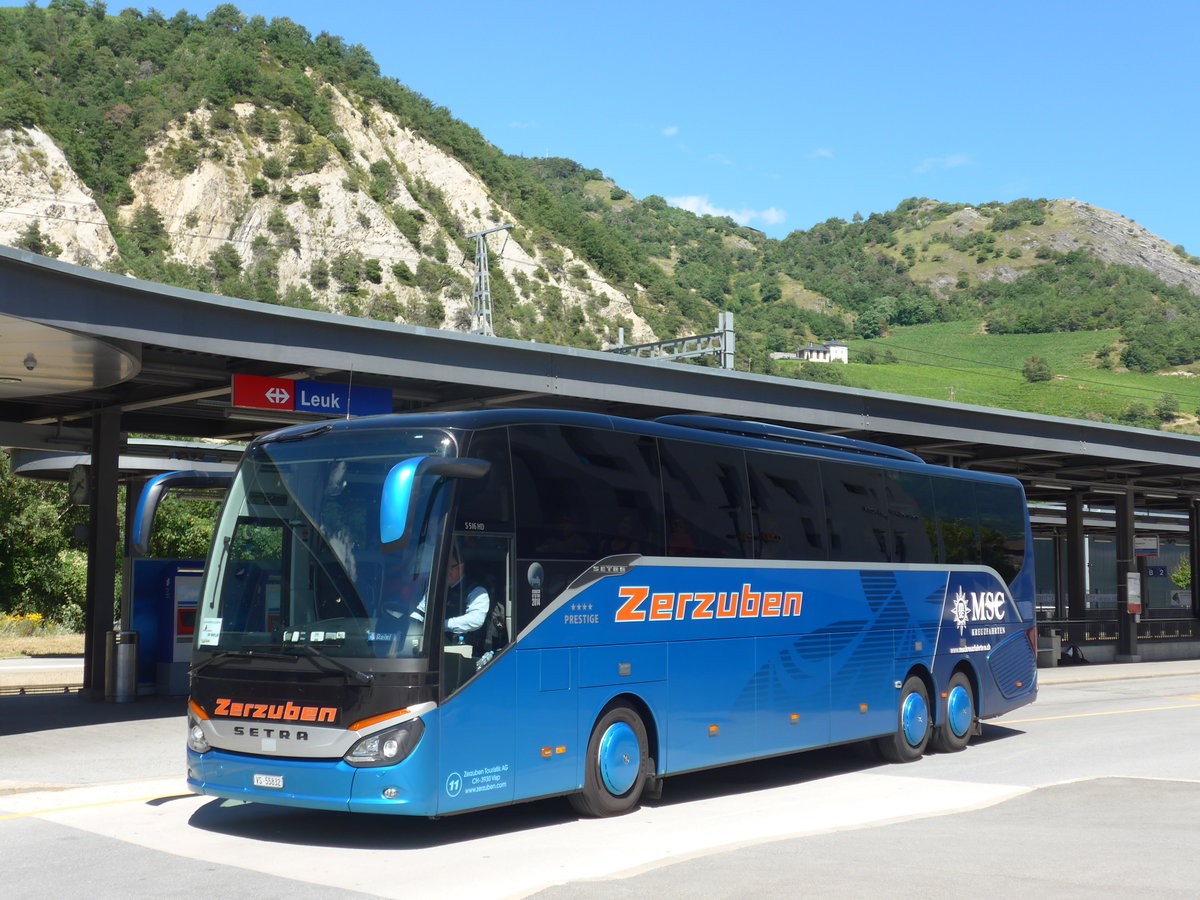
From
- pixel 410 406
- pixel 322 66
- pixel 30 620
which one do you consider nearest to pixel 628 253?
pixel 322 66

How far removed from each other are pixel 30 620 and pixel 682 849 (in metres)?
35.0

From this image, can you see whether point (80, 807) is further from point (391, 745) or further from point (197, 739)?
point (391, 745)

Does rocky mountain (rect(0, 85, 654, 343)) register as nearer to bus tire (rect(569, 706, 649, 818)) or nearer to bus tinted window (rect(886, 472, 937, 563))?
bus tinted window (rect(886, 472, 937, 563))

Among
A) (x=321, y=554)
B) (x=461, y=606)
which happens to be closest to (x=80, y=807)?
(x=321, y=554)

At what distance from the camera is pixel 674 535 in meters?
11.1

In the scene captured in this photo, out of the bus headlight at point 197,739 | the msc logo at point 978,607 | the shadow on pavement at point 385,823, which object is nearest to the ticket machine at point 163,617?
the shadow on pavement at point 385,823

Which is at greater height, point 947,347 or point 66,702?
point 947,347

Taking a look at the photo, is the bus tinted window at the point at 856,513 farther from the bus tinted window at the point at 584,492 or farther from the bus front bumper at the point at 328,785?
the bus front bumper at the point at 328,785

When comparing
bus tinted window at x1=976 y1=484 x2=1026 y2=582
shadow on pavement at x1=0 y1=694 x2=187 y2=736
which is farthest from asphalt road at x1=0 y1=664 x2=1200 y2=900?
bus tinted window at x1=976 y1=484 x2=1026 y2=582

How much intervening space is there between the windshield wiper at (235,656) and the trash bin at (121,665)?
32.6 feet

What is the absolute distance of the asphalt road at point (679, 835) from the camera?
7.85m

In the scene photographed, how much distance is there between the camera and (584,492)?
10.3 meters

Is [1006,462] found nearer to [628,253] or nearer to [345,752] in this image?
[345,752]

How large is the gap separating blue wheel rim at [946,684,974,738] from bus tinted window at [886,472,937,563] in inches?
67.1
